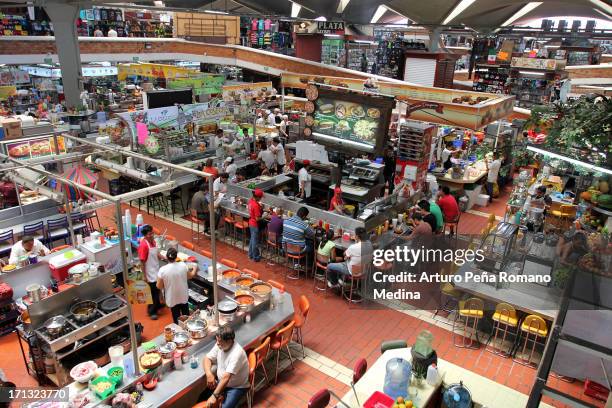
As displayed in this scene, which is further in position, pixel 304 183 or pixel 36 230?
pixel 304 183

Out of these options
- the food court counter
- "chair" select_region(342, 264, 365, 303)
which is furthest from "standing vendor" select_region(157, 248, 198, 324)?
"chair" select_region(342, 264, 365, 303)

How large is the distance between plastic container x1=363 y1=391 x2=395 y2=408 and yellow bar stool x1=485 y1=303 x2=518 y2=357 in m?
3.23

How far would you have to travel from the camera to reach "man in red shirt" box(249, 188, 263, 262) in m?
9.16

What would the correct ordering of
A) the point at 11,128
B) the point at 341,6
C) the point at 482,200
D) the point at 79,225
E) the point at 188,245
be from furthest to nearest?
the point at 341,6 → the point at 482,200 → the point at 11,128 → the point at 79,225 → the point at 188,245

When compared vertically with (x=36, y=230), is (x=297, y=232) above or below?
above

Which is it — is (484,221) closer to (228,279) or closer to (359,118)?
(359,118)

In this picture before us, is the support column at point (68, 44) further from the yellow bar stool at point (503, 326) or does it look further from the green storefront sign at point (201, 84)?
the yellow bar stool at point (503, 326)

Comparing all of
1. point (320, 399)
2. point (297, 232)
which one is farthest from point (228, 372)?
point (297, 232)

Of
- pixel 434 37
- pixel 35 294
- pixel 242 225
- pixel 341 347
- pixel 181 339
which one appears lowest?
pixel 341 347

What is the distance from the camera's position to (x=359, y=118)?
11.6 metres

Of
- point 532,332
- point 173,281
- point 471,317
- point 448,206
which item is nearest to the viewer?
point 173,281

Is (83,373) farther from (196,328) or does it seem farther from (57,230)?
(57,230)

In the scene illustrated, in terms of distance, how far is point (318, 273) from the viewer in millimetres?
9086

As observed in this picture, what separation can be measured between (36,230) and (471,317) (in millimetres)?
8371
